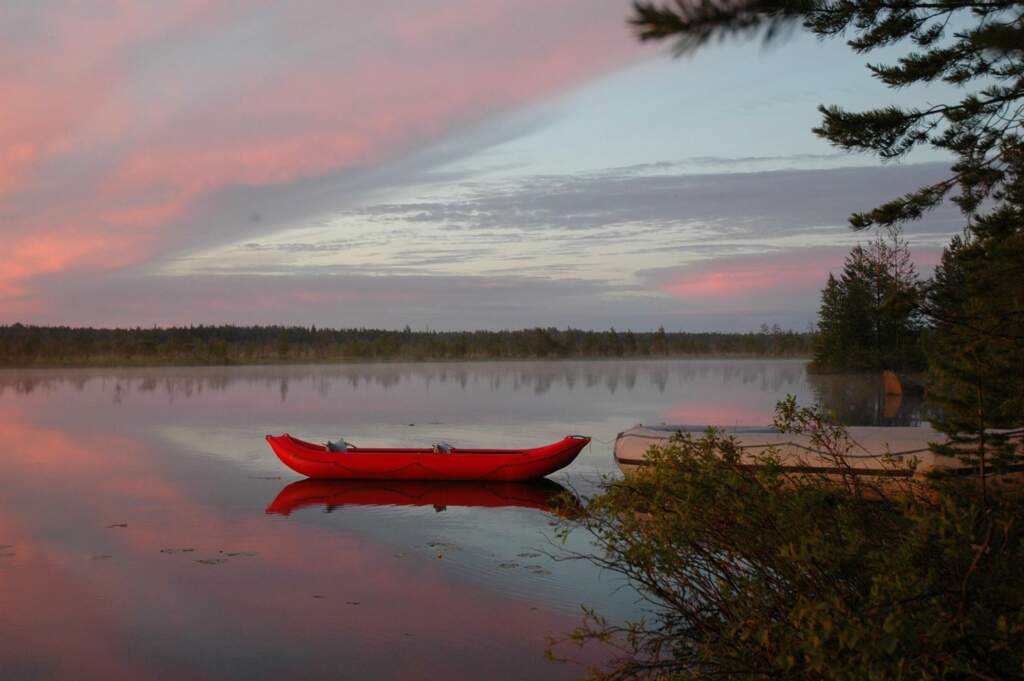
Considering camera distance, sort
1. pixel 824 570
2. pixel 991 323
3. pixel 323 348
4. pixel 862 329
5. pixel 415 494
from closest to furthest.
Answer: pixel 824 570 → pixel 991 323 → pixel 415 494 → pixel 862 329 → pixel 323 348

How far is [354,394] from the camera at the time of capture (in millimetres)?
34438

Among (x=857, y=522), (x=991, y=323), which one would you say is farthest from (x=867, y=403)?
(x=857, y=522)

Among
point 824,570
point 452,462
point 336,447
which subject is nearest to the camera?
point 824,570

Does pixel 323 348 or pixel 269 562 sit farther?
pixel 323 348

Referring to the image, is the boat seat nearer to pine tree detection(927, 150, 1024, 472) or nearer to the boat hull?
the boat hull

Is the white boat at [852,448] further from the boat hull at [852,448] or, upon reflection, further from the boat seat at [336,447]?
the boat seat at [336,447]

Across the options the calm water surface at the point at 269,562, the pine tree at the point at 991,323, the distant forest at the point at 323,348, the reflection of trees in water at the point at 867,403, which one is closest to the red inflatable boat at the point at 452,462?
the calm water surface at the point at 269,562

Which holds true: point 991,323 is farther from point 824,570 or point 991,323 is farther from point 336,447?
point 336,447

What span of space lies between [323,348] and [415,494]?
7308 cm

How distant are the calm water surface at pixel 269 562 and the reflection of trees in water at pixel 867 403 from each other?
0.63 m

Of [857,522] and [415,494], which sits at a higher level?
[857,522]

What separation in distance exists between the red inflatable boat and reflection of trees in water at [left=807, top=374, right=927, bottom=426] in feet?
14.7

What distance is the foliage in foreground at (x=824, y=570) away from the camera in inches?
141

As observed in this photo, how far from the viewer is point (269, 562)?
9656 mm
